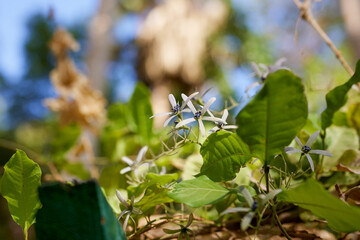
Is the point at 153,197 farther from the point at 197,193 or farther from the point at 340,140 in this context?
the point at 340,140

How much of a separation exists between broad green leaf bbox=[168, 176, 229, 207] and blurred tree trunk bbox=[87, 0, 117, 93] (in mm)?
3548

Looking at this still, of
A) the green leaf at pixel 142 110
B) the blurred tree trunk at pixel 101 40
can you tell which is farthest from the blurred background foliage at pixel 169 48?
the green leaf at pixel 142 110

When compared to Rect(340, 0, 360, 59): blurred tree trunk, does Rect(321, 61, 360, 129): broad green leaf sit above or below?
below

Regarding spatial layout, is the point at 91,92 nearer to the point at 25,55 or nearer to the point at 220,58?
the point at 220,58

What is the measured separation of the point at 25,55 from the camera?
6.50 meters

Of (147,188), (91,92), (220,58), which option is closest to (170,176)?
(147,188)

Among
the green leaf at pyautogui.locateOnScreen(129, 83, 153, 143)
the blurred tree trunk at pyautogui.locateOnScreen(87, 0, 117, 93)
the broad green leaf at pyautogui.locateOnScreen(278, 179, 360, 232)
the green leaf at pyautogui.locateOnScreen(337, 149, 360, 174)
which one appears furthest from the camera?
the blurred tree trunk at pyautogui.locateOnScreen(87, 0, 117, 93)

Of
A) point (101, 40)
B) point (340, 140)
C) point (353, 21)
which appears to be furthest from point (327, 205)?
point (101, 40)

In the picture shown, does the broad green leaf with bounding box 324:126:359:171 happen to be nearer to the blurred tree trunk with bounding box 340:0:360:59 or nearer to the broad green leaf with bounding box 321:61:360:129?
the broad green leaf with bounding box 321:61:360:129

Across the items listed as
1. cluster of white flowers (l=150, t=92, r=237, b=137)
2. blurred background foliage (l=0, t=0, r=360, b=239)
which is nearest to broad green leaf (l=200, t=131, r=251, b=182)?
cluster of white flowers (l=150, t=92, r=237, b=137)

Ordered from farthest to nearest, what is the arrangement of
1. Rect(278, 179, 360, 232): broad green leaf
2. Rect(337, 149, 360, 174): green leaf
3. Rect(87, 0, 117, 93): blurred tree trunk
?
Rect(87, 0, 117, 93): blurred tree trunk
Rect(337, 149, 360, 174): green leaf
Rect(278, 179, 360, 232): broad green leaf

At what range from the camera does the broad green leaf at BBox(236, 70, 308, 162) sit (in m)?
0.14

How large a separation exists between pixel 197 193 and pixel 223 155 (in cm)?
4

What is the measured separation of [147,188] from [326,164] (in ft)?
0.54
